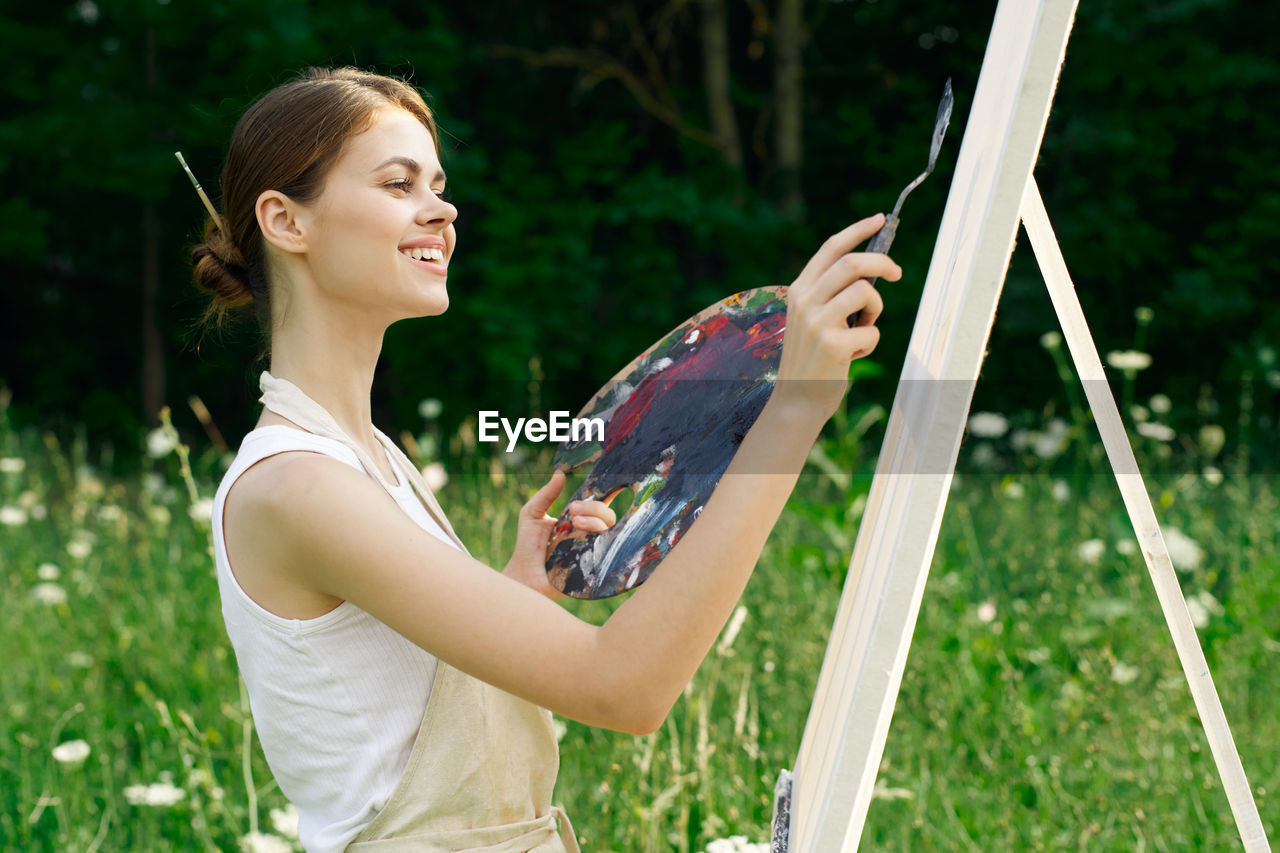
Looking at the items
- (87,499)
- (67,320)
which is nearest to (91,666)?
(87,499)

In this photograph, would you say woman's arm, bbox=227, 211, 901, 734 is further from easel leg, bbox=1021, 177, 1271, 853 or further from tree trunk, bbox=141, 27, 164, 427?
tree trunk, bbox=141, 27, 164, 427

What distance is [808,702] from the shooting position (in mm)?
2609

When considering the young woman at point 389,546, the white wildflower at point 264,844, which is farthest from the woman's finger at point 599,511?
the white wildflower at point 264,844

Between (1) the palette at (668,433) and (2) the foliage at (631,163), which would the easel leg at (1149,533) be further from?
(2) the foliage at (631,163)

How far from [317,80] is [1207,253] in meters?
7.66

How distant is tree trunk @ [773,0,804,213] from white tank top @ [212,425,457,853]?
7804 mm

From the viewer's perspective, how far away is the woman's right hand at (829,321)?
0.86 metres

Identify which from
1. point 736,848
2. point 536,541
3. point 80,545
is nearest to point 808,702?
point 736,848

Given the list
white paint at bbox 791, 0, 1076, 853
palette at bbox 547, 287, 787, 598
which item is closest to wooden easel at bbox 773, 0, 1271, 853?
white paint at bbox 791, 0, 1076, 853

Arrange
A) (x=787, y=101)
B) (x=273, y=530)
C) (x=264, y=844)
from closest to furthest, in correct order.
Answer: (x=273, y=530) → (x=264, y=844) → (x=787, y=101)

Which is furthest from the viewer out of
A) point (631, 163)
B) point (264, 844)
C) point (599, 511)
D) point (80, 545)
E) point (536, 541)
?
point (631, 163)

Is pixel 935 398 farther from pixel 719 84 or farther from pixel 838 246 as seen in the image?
pixel 719 84

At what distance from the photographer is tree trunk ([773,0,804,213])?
8617 mm

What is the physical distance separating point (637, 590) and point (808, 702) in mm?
1759
